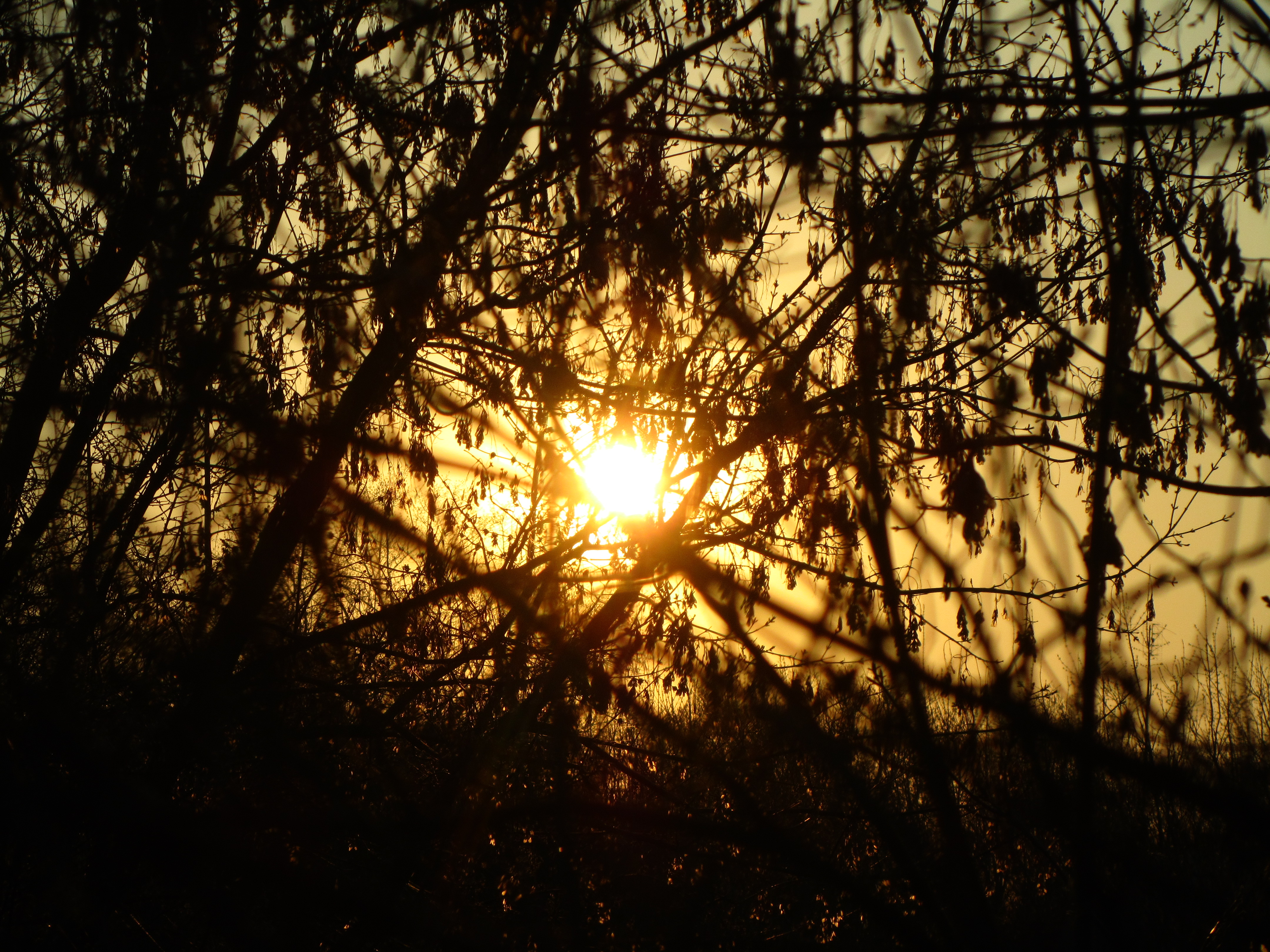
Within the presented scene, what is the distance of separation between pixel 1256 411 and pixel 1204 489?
27 cm

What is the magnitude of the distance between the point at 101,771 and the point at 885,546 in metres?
3.36

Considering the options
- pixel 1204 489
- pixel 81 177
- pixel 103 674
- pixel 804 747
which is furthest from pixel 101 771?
pixel 1204 489

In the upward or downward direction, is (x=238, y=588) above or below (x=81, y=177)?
below

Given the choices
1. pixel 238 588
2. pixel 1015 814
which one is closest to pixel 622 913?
pixel 238 588

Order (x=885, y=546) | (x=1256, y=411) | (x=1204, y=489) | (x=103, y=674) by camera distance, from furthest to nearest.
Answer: (x=103, y=674), (x=1256, y=411), (x=1204, y=489), (x=885, y=546)

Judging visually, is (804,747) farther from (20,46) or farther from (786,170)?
(20,46)

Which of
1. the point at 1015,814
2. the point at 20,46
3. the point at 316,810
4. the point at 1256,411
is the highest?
the point at 20,46

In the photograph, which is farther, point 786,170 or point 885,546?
point 786,170

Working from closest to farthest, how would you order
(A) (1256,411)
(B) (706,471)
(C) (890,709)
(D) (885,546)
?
(D) (885,546), (A) (1256,411), (C) (890,709), (B) (706,471)

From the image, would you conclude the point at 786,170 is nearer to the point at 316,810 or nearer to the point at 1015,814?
the point at 1015,814

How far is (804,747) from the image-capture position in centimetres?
369

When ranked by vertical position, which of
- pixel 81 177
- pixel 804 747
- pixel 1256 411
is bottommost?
pixel 1256 411

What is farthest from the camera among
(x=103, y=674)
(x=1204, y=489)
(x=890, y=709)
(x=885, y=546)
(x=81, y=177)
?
(x=103, y=674)

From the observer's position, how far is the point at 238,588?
13.4 ft
